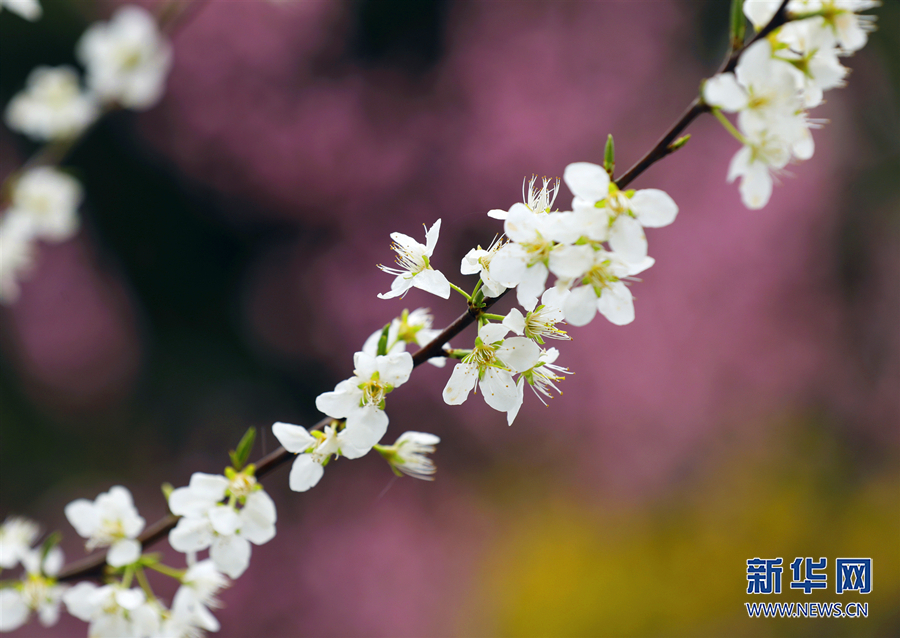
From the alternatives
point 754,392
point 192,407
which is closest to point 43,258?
point 192,407

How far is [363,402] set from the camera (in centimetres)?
59

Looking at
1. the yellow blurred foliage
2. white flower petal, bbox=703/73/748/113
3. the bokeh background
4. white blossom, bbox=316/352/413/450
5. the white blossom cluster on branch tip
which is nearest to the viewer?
white flower petal, bbox=703/73/748/113

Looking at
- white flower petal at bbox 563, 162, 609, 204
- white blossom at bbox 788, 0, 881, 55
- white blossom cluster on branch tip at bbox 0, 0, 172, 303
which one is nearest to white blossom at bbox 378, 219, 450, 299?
white flower petal at bbox 563, 162, 609, 204

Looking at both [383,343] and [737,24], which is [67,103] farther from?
[737,24]

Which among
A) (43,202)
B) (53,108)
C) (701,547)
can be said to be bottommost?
(701,547)

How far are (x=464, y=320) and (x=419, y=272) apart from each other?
9 centimetres

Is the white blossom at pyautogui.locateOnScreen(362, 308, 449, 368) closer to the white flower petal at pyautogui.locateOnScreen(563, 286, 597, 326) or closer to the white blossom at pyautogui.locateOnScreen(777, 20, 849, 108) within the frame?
the white flower petal at pyautogui.locateOnScreen(563, 286, 597, 326)

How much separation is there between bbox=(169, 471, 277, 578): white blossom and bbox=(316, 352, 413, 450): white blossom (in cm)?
14

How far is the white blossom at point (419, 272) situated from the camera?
0.59m

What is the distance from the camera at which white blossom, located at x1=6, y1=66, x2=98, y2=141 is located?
1.61 m

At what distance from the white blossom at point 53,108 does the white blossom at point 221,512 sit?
4.58 feet

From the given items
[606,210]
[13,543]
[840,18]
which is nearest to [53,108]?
[13,543]

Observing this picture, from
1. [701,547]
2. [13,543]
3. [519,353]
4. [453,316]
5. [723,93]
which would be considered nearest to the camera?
[723,93]

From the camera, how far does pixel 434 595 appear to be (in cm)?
250
